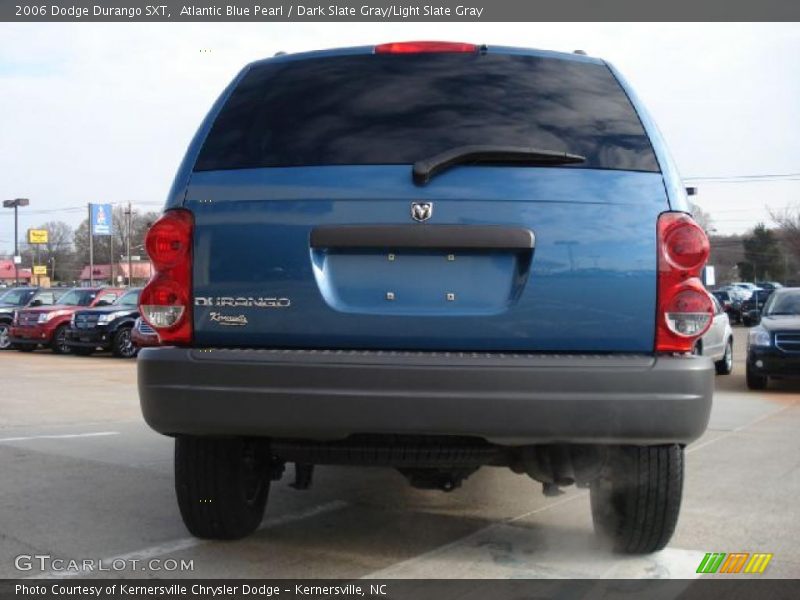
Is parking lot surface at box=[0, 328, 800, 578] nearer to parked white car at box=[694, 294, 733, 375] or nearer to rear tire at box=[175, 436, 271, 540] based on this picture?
rear tire at box=[175, 436, 271, 540]

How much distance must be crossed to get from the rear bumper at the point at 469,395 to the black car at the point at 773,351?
9.09m

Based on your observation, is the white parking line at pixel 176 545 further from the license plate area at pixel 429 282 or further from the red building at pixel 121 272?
the red building at pixel 121 272

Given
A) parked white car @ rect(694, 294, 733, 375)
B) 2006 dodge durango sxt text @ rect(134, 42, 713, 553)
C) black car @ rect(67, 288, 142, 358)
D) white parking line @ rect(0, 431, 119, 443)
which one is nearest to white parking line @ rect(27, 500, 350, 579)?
2006 dodge durango sxt text @ rect(134, 42, 713, 553)

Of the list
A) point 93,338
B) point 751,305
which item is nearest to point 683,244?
point 93,338

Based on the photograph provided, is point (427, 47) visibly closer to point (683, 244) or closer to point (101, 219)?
point (683, 244)

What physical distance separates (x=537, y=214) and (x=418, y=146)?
55 cm

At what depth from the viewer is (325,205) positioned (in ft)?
10.5

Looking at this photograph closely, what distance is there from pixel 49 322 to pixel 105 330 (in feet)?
8.79

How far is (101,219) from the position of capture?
58.4 meters

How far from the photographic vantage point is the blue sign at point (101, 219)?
57625mm

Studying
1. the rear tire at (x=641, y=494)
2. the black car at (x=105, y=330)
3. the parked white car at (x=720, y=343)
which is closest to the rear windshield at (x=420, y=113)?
the rear tire at (x=641, y=494)

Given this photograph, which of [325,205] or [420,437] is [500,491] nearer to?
[420,437]

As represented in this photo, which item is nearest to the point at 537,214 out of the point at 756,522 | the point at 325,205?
the point at 325,205

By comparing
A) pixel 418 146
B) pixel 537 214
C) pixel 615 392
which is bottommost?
pixel 615 392
